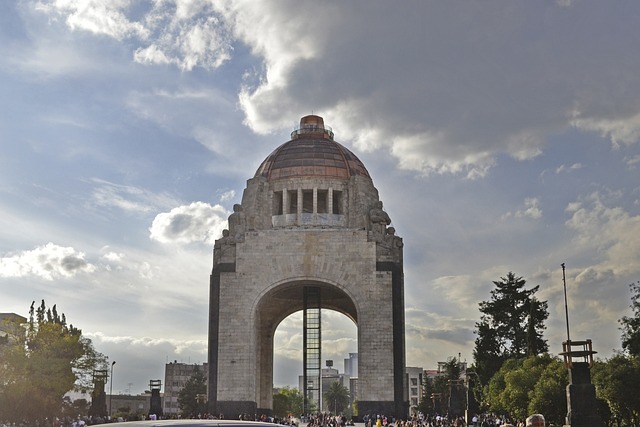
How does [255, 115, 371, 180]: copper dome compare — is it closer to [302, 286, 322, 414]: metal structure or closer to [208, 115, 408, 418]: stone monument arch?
[208, 115, 408, 418]: stone monument arch

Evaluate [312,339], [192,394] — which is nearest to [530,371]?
[312,339]

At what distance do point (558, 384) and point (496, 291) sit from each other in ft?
67.3

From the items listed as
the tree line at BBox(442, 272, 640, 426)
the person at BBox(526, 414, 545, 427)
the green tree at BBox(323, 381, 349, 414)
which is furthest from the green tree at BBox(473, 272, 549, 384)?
the green tree at BBox(323, 381, 349, 414)

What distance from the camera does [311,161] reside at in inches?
1714

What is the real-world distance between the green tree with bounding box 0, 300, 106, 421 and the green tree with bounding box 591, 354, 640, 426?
855 inches

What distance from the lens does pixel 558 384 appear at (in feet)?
94.8

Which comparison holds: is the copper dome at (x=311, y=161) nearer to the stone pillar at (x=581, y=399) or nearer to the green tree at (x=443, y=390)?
the green tree at (x=443, y=390)

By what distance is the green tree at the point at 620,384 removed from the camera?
25.2 metres

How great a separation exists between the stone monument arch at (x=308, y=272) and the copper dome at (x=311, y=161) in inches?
2.6

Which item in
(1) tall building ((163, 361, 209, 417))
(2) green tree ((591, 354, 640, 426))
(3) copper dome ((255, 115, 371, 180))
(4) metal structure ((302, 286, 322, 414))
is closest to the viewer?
(2) green tree ((591, 354, 640, 426))

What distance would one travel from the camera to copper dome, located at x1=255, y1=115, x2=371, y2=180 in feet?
142

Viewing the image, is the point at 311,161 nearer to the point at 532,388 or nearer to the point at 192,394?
the point at 532,388

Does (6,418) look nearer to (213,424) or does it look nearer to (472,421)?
(472,421)

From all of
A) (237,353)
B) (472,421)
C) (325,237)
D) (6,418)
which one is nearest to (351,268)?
(325,237)
